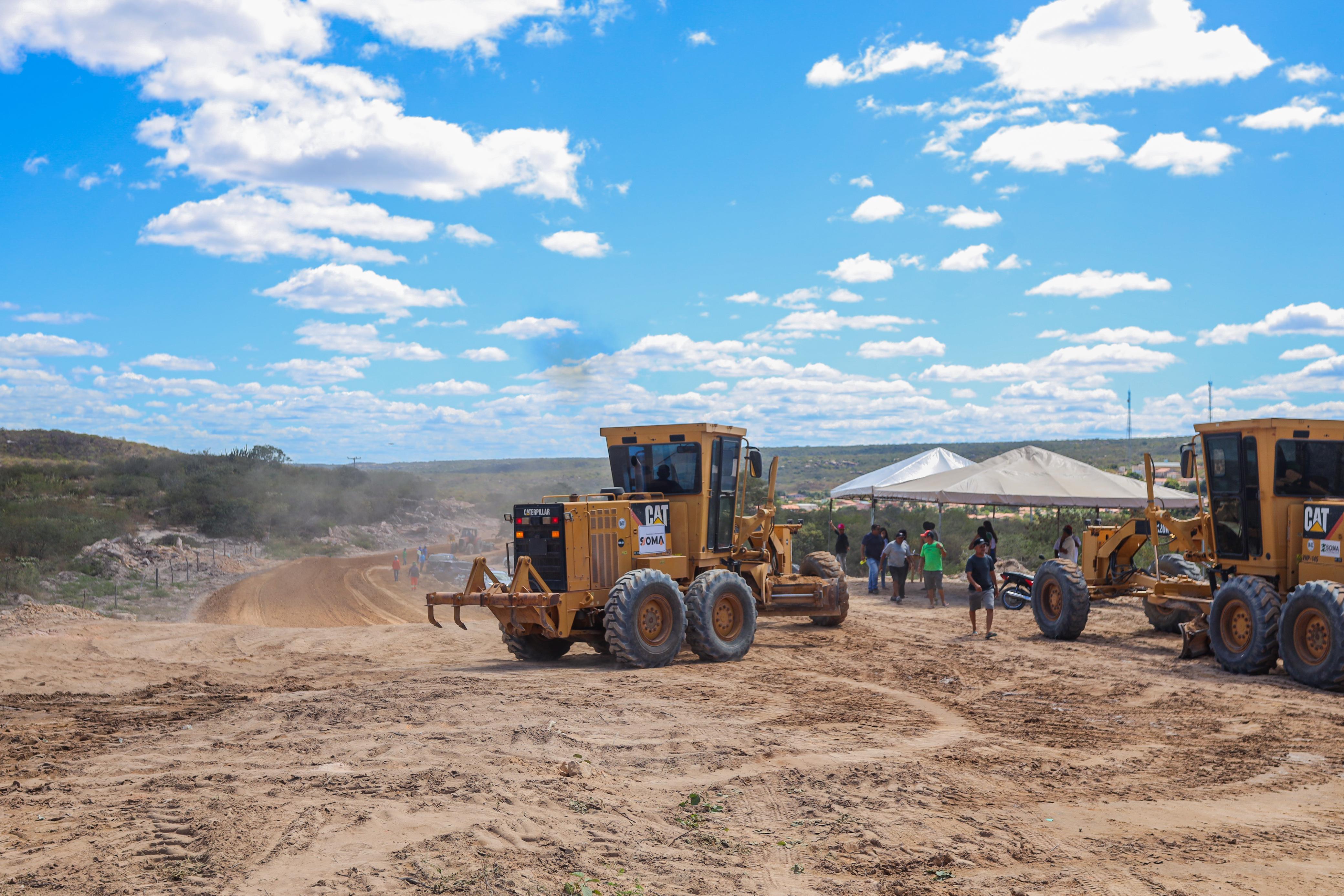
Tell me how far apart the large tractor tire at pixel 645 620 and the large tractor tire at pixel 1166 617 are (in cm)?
793

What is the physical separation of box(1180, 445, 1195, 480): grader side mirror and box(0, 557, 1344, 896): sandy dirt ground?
8.80ft

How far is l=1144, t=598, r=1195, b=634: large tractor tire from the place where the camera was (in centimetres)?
1599

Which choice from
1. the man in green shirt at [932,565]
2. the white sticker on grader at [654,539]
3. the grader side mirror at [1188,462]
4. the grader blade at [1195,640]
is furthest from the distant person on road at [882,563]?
the white sticker on grader at [654,539]

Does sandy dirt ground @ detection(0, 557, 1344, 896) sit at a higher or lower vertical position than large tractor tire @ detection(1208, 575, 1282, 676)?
lower

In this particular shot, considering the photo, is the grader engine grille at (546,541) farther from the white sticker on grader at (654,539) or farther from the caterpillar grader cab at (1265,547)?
the caterpillar grader cab at (1265,547)

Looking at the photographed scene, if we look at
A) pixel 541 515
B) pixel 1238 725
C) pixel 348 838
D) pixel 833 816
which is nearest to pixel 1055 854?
pixel 833 816

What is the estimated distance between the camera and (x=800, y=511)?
120 ft

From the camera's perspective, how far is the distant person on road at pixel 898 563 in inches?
843

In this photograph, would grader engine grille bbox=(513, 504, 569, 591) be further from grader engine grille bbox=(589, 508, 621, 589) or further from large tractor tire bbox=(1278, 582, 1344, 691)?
large tractor tire bbox=(1278, 582, 1344, 691)

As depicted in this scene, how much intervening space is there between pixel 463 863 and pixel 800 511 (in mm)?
31856

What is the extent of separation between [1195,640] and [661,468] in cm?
734

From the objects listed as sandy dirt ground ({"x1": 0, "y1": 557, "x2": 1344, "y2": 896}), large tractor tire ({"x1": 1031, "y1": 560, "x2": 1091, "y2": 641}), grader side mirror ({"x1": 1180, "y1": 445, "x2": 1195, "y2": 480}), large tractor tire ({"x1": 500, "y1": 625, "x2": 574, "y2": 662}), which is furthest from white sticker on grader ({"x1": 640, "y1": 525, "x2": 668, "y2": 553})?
grader side mirror ({"x1": 1180, "y1": 445, "x2": 1195, "y2": 480})

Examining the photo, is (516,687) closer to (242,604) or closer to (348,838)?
(348,838)

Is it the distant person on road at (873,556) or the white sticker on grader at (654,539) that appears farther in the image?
the distant person on road at (873,556)
